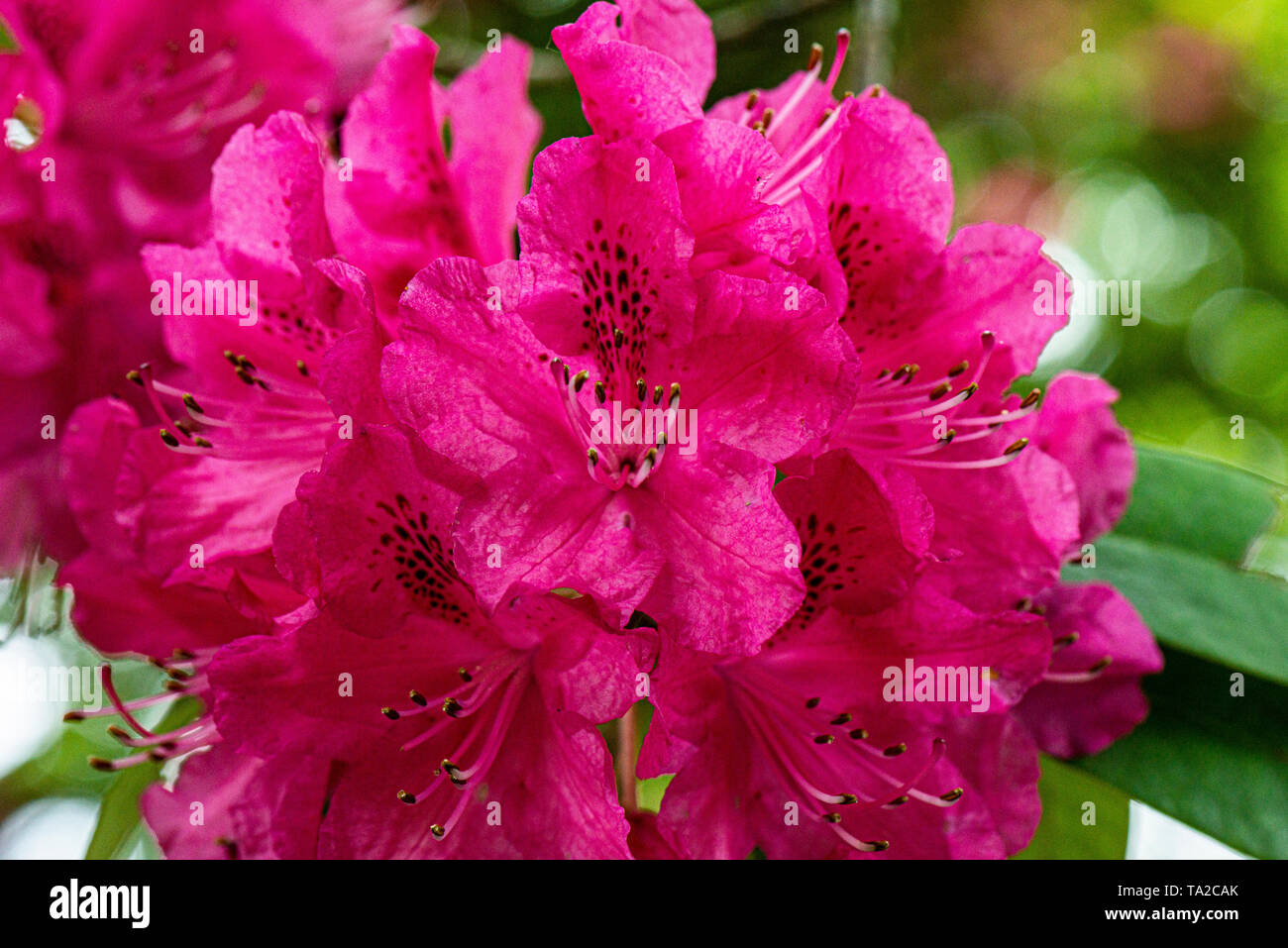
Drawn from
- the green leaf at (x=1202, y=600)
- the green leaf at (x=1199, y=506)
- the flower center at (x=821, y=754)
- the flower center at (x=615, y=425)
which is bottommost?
the flower center at (x=821, y=754)

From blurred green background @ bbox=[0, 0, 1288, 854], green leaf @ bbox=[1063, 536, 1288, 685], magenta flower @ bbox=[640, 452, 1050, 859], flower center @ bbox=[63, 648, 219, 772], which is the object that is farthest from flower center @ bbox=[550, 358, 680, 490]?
blurred green background @ bbox=[0, 0, 1288, 854]

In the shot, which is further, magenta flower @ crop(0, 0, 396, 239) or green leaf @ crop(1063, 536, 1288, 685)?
magenta flower @ crop(0, 0, 396, 239)

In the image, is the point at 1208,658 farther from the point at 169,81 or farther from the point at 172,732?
the point at 169,81

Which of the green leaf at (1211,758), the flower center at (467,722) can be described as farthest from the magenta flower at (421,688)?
the green leaf at (1211,758)

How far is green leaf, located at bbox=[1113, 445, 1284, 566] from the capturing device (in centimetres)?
117

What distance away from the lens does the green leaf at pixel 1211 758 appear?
0.99m

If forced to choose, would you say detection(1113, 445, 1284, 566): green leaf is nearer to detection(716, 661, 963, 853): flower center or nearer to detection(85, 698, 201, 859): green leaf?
detection(716, 661, 963, 853): flower center

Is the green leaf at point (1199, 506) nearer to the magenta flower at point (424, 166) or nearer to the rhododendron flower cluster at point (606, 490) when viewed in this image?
the rhododendron flower cluster at point (606, 490)

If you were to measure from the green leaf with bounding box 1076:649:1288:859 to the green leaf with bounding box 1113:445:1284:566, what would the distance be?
14 cm

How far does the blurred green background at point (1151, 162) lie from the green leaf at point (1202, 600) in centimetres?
107

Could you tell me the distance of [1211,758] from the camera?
1.04m

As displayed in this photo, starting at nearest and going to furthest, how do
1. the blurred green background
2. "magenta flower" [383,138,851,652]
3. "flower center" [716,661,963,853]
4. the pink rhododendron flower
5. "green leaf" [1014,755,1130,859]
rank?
"magenta flower" [383,138,851,652]
"flower center" [716,661,963,853]
the pink rhododendron flower
"green leaf" [1014,755,1130,859]
the blurred green background
